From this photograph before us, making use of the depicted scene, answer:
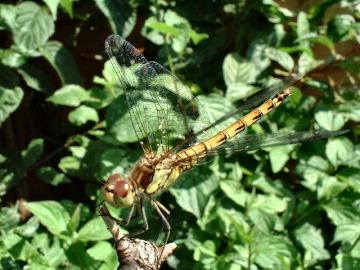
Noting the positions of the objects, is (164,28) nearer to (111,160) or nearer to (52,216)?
(111,160)

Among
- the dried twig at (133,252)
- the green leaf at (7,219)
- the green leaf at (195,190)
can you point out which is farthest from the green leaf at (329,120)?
the dried twig at (133,252)

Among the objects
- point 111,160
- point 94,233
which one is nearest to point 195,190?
point 111,160

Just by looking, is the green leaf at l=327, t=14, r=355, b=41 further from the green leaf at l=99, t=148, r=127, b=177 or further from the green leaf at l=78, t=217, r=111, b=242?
the green leaf at l=78, t=217, r=111, b=242

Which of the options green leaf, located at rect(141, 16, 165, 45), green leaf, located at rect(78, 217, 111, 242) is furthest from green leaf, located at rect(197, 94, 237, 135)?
green leaf, located at rect(78, 217, 111, 242)

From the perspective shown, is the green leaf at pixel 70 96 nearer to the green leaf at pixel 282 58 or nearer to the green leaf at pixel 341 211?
the green leaf at pixel 282 58

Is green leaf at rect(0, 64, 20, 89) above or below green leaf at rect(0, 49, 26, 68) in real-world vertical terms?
below

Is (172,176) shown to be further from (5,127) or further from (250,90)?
(5,127)
